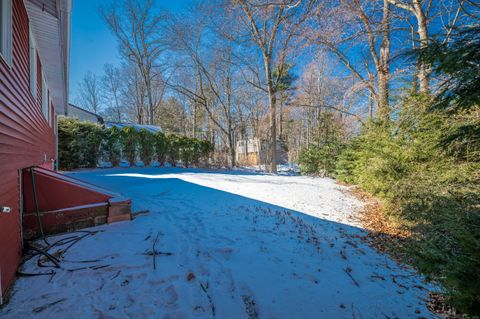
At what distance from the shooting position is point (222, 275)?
225 centimetres

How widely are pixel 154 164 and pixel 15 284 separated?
10.1 meters

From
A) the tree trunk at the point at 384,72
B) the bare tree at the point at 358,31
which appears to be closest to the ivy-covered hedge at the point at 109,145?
the bare tree at the point at 358,31

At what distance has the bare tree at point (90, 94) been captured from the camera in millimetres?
29094

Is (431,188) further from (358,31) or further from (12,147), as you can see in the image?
(358,31)

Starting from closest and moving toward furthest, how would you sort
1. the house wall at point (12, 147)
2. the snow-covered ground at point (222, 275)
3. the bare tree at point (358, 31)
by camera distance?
1. the snow-covered ground at point (222, 275)
2. the house wall at point (12, 147)
3. the bare tree at point (358, 31)

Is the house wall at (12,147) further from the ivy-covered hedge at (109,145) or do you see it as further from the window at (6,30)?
the ivy-covered hedge at (109,145)

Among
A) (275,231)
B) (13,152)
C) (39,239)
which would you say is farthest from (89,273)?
(275,231)

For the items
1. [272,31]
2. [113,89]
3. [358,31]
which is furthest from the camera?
[113,89]

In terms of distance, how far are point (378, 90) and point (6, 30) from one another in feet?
33.2

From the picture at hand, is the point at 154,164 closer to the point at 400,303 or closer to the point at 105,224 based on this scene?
the point at 105,224

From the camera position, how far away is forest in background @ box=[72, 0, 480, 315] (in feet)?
5.59

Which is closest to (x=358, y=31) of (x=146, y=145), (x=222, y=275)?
(x=222, y=275)

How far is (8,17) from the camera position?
2.54 m

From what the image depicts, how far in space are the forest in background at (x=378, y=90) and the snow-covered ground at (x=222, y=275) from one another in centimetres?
65
